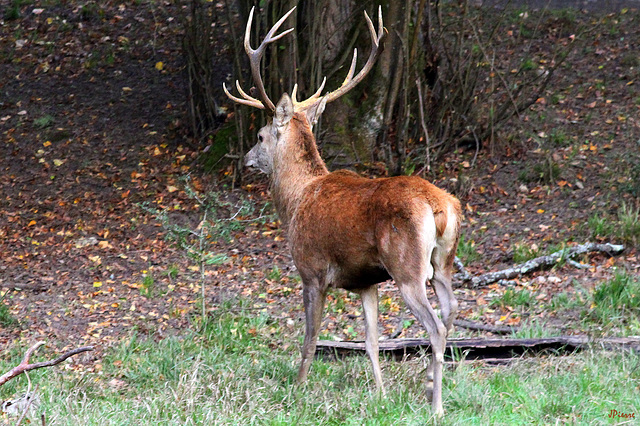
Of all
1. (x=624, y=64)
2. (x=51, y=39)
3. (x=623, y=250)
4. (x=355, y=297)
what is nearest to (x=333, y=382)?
(x=355, y=297)

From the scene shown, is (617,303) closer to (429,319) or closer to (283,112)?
(429,319)

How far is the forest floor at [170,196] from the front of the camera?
7371 millimetres

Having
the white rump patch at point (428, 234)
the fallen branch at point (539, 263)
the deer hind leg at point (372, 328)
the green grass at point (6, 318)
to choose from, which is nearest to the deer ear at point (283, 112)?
the deer hind leg at point (372, 328)

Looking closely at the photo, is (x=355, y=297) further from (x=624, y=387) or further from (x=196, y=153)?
(x=196, y=153)

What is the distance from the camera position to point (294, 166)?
6.23 metres

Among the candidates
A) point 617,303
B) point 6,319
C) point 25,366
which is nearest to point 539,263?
point 617,303

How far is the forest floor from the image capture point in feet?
24.2

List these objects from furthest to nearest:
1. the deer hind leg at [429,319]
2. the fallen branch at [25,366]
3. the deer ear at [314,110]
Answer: the deer ear at [314,110] → the deer hind leg at [429,319] → the fallen branch at [25,366]

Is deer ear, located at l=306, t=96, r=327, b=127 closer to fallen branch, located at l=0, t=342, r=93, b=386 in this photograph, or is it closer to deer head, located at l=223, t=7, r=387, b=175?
deer head, located at l=223, t=7, r=387, b=175

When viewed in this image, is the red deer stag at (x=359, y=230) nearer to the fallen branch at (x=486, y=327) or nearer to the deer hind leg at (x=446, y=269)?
the deer hind leg at (x=446, y=269)

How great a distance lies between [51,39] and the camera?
14.0 meters

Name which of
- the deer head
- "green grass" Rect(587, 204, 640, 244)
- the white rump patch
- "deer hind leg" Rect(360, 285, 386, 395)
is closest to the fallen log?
"deer hind leg" Rect(360, 285, 386, 395)

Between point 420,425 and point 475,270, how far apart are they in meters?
3.92

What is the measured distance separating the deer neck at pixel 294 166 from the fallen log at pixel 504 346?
1.20 metres
